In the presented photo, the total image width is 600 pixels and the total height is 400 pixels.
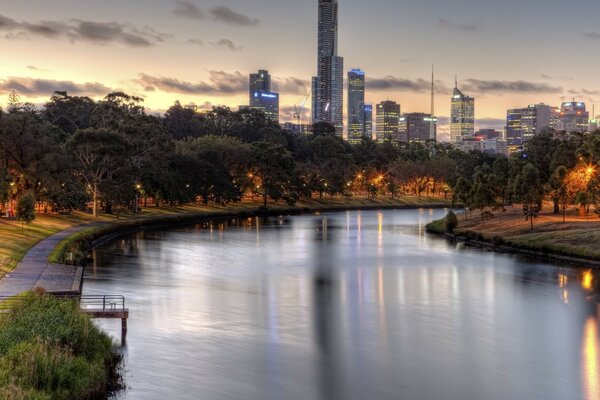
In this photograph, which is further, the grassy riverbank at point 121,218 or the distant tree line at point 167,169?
the distant tree line at point 167,169

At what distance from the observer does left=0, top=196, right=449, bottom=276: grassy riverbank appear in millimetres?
60375

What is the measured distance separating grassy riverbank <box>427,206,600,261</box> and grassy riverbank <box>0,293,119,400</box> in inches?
2070

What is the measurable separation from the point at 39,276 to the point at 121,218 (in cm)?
5897

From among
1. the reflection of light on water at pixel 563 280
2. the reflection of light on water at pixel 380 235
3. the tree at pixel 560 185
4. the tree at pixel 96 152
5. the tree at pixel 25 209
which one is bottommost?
the reflection of light on water at pixel 563 280

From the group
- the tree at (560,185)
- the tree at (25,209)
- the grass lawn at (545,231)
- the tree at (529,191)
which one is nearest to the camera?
the grass lawn at (545,231)

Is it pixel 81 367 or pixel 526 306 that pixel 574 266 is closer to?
pixel 526 306

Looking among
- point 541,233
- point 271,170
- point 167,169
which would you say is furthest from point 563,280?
point 271,170

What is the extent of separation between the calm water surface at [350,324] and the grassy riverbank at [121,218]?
613 cm

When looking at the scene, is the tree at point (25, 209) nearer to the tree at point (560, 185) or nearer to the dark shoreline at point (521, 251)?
the dark shoreline at point (521, 251)

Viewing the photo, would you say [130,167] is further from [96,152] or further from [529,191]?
[529,191]

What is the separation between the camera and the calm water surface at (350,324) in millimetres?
31516

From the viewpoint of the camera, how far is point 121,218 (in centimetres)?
10475

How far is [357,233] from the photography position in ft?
358

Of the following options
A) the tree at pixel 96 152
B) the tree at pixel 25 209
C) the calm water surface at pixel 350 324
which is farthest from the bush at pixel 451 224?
the tree at pixel 25 209
